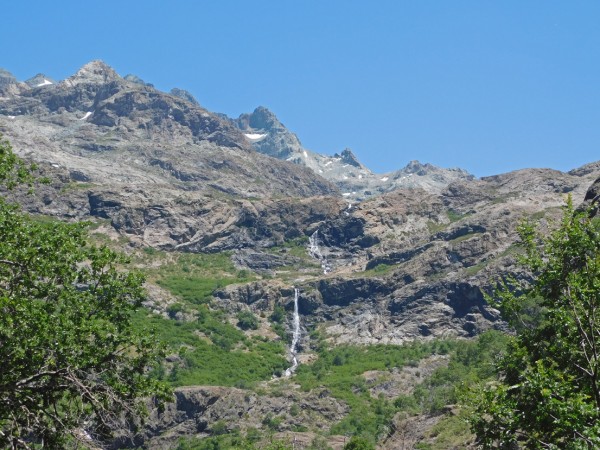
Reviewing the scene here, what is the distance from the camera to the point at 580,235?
23375mm

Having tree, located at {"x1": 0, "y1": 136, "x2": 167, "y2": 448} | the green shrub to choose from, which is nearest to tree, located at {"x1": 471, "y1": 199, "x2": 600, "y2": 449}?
tree, located at {"x1": 0, "y1": 136, "x2": 167, "y2": 448}

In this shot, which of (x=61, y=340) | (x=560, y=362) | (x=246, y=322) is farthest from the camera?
(x=246, y=322)

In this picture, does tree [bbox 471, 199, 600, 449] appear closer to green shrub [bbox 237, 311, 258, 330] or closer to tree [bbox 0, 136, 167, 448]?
tree [bbox 0, 136, 167, 448]

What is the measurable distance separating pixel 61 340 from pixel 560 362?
54.9ft

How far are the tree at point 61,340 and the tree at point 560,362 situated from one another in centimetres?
1162

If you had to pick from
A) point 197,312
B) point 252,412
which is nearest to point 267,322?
point 197,312

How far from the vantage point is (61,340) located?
21.6 metres

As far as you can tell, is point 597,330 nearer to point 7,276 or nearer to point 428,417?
point 7,276

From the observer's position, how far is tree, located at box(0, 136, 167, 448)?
20828 millimetres

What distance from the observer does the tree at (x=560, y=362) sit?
19.0 metres

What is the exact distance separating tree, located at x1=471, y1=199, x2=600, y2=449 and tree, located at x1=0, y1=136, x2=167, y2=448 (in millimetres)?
11618

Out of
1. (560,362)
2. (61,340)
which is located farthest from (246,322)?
(61,340)

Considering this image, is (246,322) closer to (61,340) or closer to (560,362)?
(560,362)

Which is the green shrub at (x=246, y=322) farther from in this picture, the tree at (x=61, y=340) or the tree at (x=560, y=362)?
the tree at (x=560, y=362)
